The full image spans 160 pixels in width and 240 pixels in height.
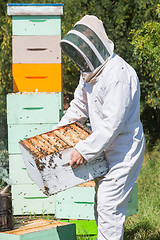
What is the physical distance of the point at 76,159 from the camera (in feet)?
9.50

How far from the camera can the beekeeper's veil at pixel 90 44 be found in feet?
9.81

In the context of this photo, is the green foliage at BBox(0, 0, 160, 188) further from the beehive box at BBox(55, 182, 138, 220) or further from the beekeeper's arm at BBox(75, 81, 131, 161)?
the beekeeper's arm at BBox(75, 81, 131, 161)

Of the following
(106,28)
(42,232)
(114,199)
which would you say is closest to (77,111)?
(114,199)

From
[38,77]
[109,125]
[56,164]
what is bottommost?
[56,164]

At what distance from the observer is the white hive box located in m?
2.88

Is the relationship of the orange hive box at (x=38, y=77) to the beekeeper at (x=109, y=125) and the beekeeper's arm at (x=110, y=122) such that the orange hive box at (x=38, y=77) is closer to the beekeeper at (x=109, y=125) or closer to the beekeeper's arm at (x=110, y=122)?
the beekeeper at (x=109, y=125)

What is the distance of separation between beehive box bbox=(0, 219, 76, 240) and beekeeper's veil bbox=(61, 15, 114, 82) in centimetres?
126

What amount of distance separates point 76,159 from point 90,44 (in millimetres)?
813

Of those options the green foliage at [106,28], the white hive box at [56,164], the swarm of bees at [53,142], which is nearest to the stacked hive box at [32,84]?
the swarm of bees at [53,142]

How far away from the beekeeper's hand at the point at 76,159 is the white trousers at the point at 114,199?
256 millimetres

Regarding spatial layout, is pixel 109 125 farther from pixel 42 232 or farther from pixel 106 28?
pixel 106 28

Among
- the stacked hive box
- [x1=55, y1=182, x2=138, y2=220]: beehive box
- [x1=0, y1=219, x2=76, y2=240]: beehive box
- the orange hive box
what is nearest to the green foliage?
the stacked hive box

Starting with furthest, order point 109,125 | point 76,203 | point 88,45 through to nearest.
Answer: point 76,203 < point 88,45 < point 109,125

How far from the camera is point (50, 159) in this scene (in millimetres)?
2873
